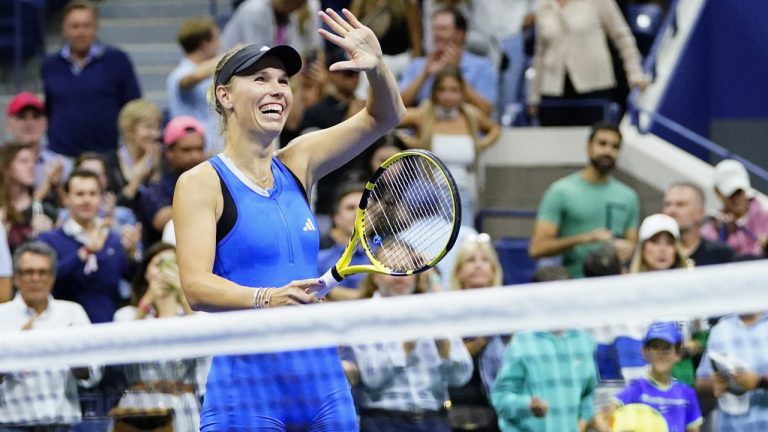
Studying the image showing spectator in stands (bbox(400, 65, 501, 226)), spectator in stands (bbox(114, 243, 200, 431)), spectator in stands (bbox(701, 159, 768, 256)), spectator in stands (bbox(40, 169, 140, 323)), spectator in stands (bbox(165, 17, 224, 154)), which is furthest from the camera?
spectator in stands (bbox(165, 17, 224, 154))

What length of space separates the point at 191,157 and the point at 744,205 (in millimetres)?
3433

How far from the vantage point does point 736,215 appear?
9.81m

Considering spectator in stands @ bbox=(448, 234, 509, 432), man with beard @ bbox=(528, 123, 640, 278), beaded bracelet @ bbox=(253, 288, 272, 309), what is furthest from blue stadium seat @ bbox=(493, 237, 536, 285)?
beaded bracelet @ bbox=(253, 288, 272, 309)

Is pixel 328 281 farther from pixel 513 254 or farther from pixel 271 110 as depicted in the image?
pixel 513 254

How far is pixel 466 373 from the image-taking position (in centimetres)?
612

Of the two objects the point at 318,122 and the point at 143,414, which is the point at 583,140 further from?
the point at 143,414

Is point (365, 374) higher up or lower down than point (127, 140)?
lower down

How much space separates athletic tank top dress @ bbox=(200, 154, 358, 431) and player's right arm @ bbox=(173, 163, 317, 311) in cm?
8

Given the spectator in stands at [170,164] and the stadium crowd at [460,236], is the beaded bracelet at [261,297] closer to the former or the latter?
the stadium crowd at [460,236]

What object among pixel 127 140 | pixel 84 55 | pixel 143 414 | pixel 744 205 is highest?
pixel 84 55

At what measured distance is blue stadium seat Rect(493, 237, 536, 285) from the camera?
10328 mm

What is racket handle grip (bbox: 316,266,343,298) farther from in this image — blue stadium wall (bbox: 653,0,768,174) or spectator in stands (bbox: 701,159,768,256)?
blue stadium wall (bbox: 653,0,768,174)

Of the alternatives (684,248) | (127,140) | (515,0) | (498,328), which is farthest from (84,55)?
(498,328)

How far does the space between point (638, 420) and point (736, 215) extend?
450 centimetres
